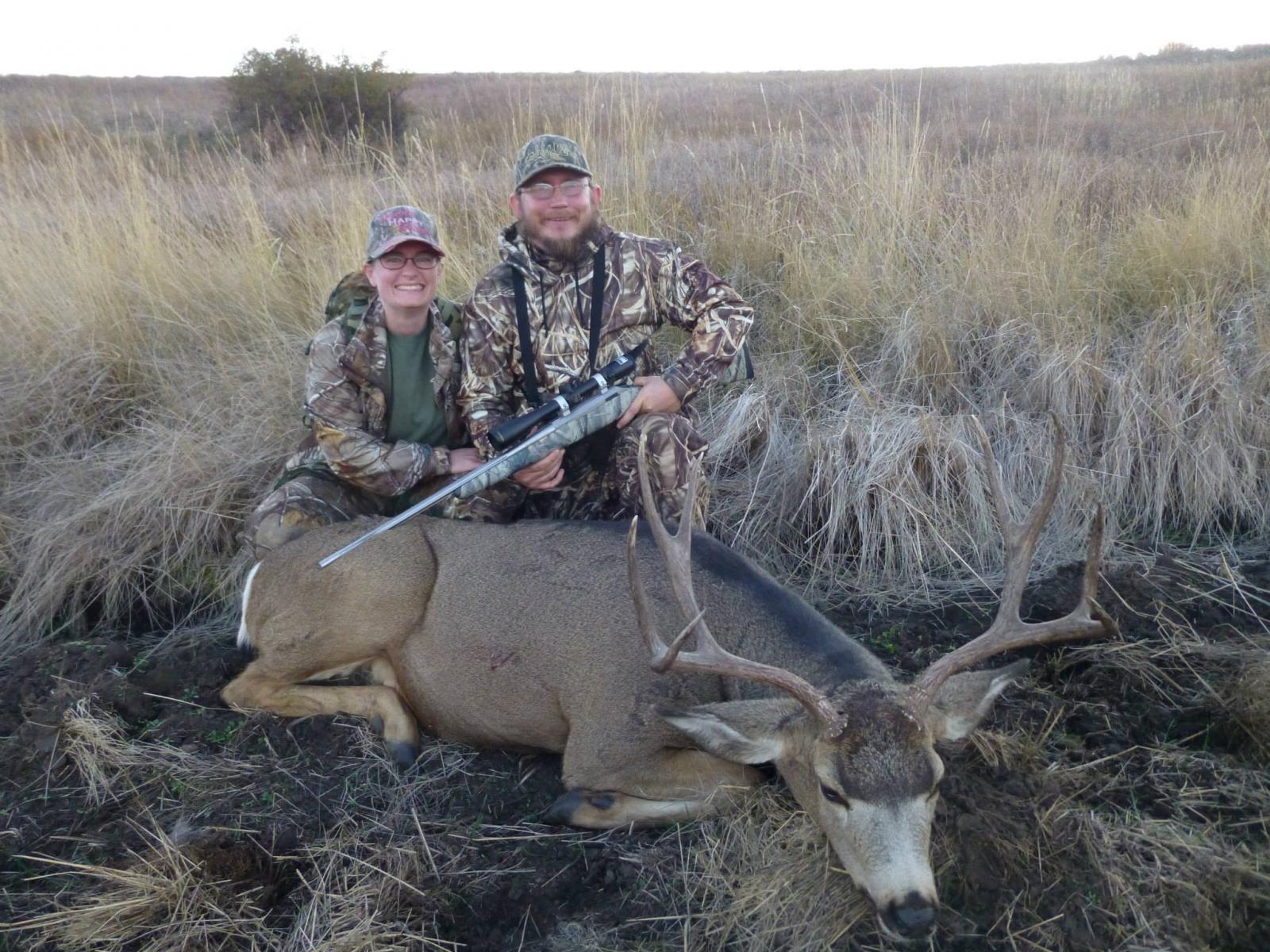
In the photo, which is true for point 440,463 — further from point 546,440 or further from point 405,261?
point 405,261

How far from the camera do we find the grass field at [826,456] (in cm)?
324

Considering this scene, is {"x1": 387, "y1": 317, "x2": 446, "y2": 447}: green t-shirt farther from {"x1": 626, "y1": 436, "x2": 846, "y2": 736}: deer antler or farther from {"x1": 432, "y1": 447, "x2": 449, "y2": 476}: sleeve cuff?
{"x1": 626, "y1": 436, "x2": 846, "y2": 736}: deer antler

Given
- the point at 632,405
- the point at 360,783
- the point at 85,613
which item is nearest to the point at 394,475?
the point at 632,405

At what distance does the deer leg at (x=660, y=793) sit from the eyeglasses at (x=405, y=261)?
264cm

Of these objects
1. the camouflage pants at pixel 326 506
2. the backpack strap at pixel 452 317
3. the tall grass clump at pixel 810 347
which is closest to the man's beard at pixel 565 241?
the backpack strap at pixel 452 317

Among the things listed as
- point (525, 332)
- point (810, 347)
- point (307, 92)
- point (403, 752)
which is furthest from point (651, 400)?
point (307, 92)

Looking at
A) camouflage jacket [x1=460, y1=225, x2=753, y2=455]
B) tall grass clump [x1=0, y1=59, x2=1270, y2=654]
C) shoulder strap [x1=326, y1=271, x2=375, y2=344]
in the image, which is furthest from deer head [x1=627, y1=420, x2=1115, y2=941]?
shoulder strap [x1=326, y1=271, x2=375, y2=344]

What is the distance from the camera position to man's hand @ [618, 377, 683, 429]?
497 cm

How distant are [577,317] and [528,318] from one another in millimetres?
239

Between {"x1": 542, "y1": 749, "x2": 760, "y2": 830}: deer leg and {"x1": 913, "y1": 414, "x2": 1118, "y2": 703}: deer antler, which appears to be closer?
{"x1": 913, "y1": 414, "x2": 1118, "y2": 703}: deer antler

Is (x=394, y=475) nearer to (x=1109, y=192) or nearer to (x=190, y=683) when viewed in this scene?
(x=190, y=683)

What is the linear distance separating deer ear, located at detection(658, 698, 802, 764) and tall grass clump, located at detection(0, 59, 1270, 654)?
1936 mm

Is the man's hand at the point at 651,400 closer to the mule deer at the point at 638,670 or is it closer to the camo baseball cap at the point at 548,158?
the mule deer at the point at 638,670

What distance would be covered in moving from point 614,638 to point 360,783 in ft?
3.67
